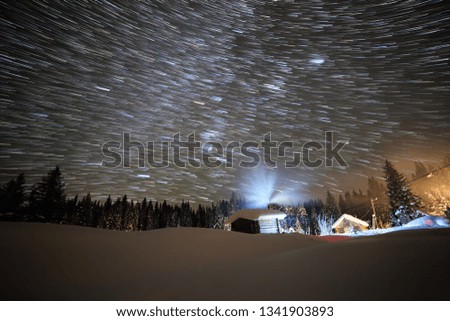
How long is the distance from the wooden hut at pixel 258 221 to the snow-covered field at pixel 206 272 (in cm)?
2170

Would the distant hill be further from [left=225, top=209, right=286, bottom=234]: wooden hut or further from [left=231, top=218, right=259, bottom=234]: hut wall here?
[left=231, top=218, right=259, bottom=234]: hut wall

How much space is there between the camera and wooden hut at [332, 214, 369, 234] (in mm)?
36344

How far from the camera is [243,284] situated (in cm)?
476

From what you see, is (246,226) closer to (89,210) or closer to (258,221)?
(258,221)

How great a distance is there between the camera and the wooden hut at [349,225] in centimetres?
3634

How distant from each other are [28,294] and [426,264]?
7948 mm

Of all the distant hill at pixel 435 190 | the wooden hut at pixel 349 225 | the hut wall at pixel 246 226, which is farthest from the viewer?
the distant hill at pixel 435 190

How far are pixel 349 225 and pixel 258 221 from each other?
18.2m

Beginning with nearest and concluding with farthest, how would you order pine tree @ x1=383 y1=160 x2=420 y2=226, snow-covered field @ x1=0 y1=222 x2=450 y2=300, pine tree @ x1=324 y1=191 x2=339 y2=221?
snow-covered field @ x1=0 y1=222 x2=450 y2=300, pine tree @ x1=383 y1=160 x2=420 y2=226, pine tree @ x1=324 y1=191 x2=339 y2=221

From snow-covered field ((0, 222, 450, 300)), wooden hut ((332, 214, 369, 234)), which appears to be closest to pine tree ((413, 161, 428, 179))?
wooden hut ((332, 214, 369, 234))

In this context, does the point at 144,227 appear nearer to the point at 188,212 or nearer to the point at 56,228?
the point at 188,212

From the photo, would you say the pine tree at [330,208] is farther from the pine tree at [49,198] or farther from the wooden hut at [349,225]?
the pine tree at [49,198]

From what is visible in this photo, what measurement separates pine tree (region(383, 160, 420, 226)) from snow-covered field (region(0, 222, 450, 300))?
4013cm

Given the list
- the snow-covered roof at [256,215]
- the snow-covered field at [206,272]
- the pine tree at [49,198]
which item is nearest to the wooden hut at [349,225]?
the snow-covered roof at [256,215]
